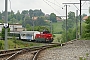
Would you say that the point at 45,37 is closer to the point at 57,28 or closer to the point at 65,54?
the point at 65,54

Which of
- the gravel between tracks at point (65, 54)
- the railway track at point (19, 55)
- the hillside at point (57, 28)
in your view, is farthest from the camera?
the hillside at point (57, 28)

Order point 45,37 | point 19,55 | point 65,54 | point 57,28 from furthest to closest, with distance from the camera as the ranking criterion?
point 57,28 < point 45,37 < point 65,54 < point 19,55

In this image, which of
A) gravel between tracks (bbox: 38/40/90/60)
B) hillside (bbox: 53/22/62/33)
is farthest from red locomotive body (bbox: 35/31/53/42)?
hillside (bbox: 53/22/62/33)

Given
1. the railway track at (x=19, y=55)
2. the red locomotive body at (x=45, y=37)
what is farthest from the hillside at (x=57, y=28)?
the railway track at (x=19, y=55)

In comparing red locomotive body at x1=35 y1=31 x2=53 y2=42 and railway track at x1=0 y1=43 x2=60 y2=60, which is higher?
railway track at x1=0 y1=43 x2=60 y2=60

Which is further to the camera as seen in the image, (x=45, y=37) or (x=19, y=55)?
(x=45, y=37)

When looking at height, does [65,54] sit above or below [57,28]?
above

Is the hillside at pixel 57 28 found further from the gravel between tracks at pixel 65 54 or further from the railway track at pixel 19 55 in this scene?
the railway track at pixel 19 55

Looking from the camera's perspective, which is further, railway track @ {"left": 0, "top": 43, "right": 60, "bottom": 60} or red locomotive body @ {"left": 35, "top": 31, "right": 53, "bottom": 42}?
red locomotive body @ {"left": 35, "top": 31, "right": 53, "bottom": 42}

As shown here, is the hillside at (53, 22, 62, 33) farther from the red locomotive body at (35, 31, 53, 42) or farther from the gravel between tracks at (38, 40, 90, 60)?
the gravel between tracks at (38, 40, 90, 60)

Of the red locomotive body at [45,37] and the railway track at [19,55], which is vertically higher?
the railway track at [19,55]

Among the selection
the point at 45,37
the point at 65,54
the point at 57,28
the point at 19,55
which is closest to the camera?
the point at 19,55

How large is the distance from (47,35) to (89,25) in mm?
8838

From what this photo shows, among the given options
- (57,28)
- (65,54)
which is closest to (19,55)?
(65,54)
